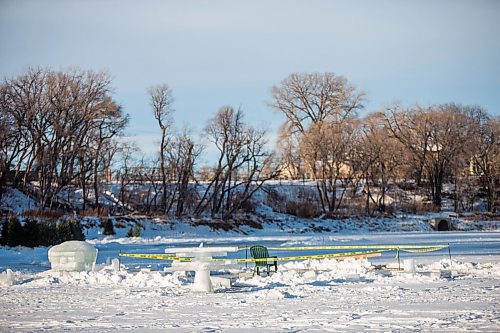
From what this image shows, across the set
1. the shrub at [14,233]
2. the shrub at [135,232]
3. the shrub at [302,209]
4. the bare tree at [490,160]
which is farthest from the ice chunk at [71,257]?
the bare tree at [490,160]

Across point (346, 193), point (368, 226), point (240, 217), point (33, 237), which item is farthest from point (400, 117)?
point (33, 237)

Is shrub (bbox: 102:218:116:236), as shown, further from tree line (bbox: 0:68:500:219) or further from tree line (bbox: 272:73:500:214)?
tree line (bbox: 272:73:500:214)

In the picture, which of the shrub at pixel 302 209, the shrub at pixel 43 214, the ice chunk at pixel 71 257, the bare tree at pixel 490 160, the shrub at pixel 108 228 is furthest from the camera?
the bare tree at pixel 490 160

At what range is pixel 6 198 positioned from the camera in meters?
42.0

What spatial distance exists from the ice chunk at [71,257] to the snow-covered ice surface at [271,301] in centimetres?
53

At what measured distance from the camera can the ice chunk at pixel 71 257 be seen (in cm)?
1639

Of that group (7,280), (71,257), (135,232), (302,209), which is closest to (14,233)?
(135,232)

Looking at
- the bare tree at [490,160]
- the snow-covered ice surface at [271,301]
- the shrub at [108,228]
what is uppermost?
the bare tree at [490,160]

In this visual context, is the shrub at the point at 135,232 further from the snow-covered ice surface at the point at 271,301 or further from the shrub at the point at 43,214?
the snow-covered ice surface at the point at 271,301

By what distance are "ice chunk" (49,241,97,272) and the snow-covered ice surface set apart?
0.53 meters

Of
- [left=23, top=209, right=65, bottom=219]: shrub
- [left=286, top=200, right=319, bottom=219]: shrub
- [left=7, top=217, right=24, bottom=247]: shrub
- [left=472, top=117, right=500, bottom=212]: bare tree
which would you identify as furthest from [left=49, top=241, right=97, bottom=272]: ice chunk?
[left=472, top=117, right=500, bottom=212]: bare tree

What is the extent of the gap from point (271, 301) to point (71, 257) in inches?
289

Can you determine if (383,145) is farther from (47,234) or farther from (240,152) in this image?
(47,234)

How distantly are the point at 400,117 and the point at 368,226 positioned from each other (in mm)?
20224
